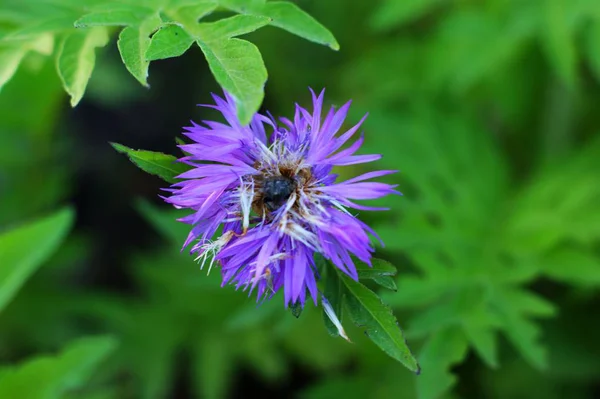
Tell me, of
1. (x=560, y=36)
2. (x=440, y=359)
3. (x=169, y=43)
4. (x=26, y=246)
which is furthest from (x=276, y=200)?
(x=560, y=36)

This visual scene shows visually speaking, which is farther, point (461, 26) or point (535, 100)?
point (535, 100)

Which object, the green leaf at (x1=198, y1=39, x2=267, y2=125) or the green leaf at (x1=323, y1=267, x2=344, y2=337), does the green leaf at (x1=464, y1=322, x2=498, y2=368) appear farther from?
the green leaf at (x1=198, y1=39, x2=267, y2=125)

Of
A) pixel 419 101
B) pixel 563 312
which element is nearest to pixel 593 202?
pixel 563 312

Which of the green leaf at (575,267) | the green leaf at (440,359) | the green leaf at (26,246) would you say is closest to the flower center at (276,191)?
the green leaf at (440,359)

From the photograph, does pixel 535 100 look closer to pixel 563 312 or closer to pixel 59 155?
pixel 563 312

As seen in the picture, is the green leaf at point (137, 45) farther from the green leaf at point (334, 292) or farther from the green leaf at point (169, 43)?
the green leaf at point (334, 292)

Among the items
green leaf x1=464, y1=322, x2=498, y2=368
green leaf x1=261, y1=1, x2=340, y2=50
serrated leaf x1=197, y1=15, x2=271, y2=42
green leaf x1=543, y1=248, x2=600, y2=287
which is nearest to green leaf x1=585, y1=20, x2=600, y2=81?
green leaf x1=543, y1=248, x2=600, y2=287

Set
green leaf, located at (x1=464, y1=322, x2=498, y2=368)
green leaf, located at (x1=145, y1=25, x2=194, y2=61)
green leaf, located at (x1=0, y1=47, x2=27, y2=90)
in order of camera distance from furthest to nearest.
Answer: green leaf, located at (x1=464, y1=322, x2=498, y2=368) → green leaf, located at (x1=0, y1=47, x2=27, y2=90) → green leaf, located at (x1=145, y1=25, x2=194, y2=61)
